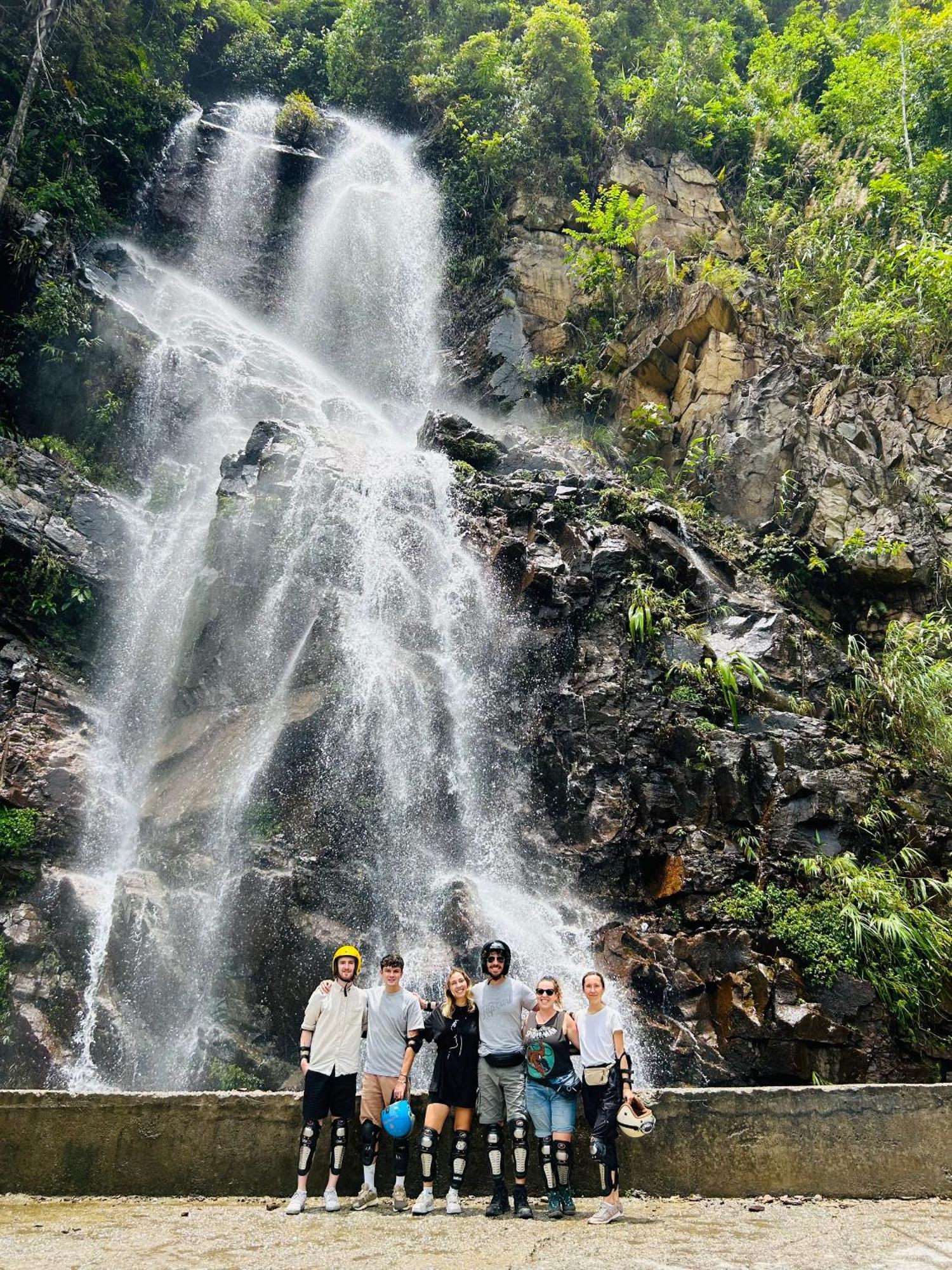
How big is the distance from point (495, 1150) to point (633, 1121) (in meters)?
0.84

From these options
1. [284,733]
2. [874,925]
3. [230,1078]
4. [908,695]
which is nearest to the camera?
[230,1078]

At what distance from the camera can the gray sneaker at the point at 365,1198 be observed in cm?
433

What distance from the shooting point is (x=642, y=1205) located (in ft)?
14.3

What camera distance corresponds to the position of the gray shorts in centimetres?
441

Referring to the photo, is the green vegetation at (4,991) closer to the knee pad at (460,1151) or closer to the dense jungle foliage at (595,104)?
the knee pad at (460,1151)

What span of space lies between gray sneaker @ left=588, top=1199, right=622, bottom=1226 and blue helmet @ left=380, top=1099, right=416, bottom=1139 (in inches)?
41.1

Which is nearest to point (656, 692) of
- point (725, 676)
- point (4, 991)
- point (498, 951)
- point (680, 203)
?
point (725, 676)

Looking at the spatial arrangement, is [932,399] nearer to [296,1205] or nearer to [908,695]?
[908,695]

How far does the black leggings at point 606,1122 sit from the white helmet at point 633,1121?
0.23 ft

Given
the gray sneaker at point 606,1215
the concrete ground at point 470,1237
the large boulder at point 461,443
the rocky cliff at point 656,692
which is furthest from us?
the large boulder at point 461,443

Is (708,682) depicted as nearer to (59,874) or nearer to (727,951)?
(727,951)

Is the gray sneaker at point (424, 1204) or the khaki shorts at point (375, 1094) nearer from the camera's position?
the gray sneaker at point (424, 1204)

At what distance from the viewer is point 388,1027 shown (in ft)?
15.3

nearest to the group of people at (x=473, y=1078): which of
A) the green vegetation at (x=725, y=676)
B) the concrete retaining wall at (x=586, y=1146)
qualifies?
the concrete retaining wall at (x=586, y=1146)
